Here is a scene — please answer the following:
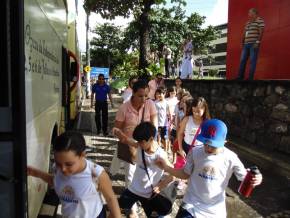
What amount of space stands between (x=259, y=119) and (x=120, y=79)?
19.7 m

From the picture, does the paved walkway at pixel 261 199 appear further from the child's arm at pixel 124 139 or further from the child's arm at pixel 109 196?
the child's arm at pixel 109 196

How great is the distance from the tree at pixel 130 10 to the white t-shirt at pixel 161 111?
10.3 m

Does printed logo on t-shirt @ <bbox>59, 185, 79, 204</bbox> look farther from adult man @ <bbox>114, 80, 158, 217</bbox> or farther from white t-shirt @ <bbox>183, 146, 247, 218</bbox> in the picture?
adult man @ <bbox>114, 80, 158, 217</bbox>

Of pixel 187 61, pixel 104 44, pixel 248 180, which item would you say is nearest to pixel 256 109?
pixel 248 180

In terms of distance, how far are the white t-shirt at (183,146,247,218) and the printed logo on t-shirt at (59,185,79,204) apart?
1002 millimetres

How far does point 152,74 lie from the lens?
18.9 m

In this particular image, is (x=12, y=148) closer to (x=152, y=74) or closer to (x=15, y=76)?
(x=15, y=76)

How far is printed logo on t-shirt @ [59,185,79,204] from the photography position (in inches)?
118

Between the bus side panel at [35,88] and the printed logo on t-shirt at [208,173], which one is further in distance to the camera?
the printed logo on t-shirt at [208,173]

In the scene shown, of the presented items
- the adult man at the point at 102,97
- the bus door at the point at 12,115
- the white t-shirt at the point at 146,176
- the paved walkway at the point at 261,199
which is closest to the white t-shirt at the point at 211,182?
the white t-shirt at the point at 146,176

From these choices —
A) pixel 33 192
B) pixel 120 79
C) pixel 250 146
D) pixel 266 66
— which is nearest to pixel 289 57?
pixel 266 66

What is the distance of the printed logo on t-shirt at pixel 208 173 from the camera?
3.55 meters

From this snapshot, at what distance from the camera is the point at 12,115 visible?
2.71 meters

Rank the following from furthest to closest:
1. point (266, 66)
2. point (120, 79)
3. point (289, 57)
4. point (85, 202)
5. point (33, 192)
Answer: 1. point (120, 79)
2. point (266, 66)
3. point (289, 57)
4. point (33, 192)
5. point (85, 202)
